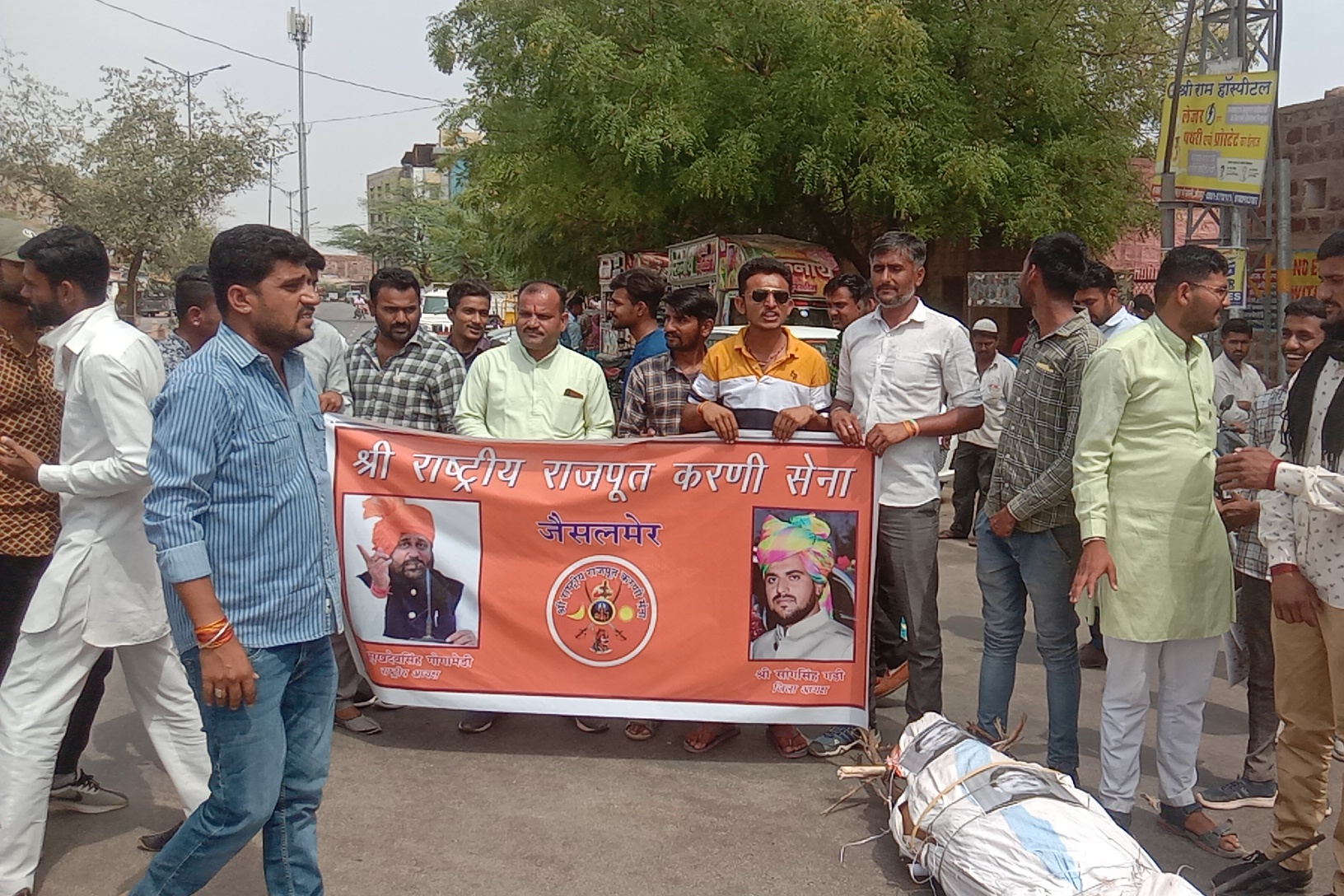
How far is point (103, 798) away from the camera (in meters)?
4.08

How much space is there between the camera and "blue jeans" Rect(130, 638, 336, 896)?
2.70 m

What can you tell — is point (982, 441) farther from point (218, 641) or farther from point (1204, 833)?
point (218, 641)

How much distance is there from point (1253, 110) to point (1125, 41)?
501 cm

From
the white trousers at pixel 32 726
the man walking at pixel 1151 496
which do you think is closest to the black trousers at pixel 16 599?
the white trousers at pixel 32 726

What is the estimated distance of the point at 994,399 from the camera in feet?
27.9

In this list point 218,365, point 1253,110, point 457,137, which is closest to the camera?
point 218,365

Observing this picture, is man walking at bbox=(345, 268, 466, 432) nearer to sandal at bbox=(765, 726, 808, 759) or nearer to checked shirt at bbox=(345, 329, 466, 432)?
checked shirt at bbox=(345, 329, 466, 432)

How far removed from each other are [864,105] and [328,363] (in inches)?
378

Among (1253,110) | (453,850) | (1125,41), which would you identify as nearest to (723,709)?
(453,850)

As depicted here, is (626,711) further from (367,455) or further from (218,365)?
(218,365)

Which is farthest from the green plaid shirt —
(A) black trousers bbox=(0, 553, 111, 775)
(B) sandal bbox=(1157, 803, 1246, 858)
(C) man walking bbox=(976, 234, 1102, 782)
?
(A) black trousers bbox=(0, 553, 111, 775)

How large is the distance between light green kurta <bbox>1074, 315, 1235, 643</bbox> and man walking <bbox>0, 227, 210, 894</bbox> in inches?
118

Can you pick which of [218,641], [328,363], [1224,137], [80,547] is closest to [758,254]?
[1224,137]

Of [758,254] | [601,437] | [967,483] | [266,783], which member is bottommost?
[266,783]
